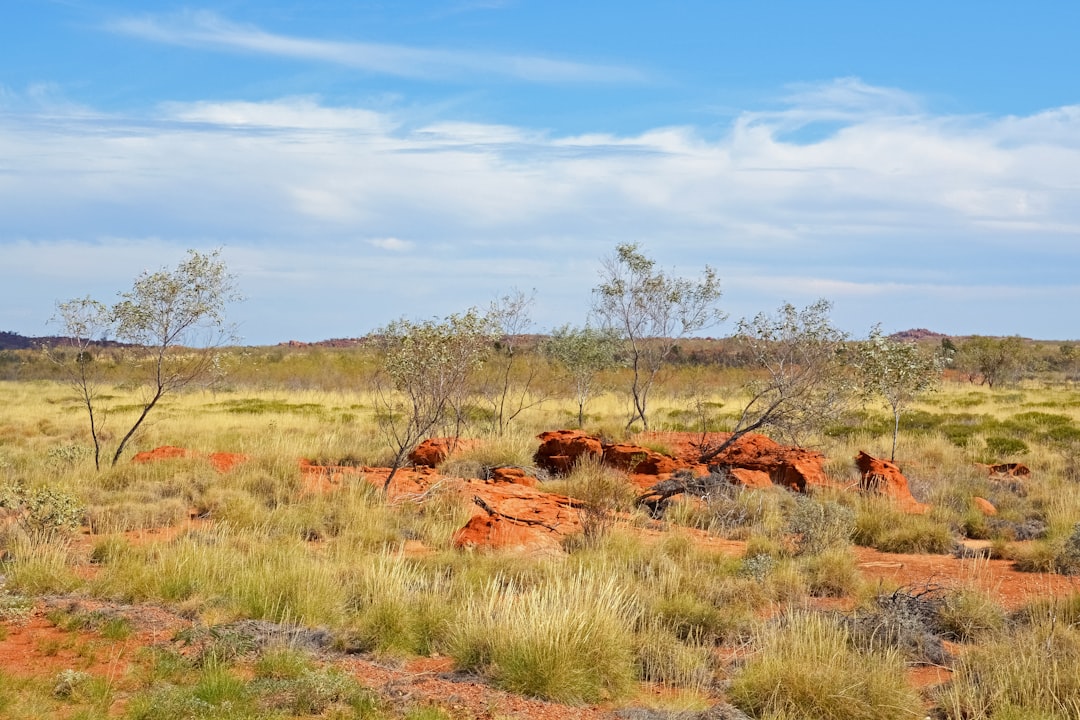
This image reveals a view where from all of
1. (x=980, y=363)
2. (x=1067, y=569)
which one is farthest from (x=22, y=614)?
(x=980, y=363)

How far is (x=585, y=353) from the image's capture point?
31.6 meters

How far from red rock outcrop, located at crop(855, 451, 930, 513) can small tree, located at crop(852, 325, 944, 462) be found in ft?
11.2

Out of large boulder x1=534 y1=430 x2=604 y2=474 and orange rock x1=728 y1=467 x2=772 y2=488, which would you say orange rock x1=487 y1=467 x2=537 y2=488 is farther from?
orange rock x1=728 y1=467 x2=772 y2=488

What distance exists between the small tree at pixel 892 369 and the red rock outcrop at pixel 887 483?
11.2 feet

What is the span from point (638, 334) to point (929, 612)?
18.0m

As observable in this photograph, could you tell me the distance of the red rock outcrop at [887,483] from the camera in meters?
14.7

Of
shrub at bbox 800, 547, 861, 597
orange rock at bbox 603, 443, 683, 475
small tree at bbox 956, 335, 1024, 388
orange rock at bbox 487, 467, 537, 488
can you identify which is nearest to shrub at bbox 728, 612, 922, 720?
shrub at bbox 800, 547, 861, 597

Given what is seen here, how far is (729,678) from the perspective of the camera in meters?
7.06

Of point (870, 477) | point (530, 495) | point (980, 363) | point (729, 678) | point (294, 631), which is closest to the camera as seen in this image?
point (729, 678)

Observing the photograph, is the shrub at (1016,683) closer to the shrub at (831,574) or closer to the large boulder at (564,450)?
the shrub at (831,574)

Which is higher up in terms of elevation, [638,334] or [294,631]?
[638,334]

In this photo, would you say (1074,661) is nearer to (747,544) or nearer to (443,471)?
(747,544)

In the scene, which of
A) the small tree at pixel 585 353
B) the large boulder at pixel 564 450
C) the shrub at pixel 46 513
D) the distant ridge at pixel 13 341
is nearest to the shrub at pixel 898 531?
the large boulder at pixel 564 450

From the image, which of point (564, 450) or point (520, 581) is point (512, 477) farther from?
point (520, 581)
